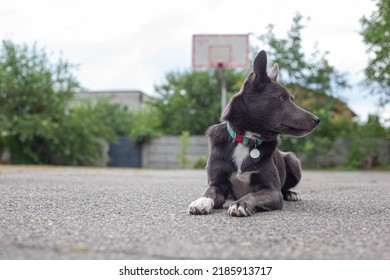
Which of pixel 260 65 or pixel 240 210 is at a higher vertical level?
pixel 260 65

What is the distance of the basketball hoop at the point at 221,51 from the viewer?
16328 millimetres

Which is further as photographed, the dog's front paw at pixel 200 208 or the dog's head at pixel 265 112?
the dog's head at pixel 265 112

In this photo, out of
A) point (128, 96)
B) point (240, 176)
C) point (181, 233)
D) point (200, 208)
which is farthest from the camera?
point (128, 96)

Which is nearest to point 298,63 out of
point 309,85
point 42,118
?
point 309,85

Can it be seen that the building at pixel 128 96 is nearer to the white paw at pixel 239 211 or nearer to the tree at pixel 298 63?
the tree at pixel 298 63

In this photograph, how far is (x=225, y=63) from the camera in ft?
54.1

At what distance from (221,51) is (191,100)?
21.9ft

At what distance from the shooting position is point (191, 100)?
2295cm

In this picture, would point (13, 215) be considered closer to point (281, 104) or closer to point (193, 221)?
point (193, 221)

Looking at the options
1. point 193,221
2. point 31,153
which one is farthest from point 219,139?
point 31,153

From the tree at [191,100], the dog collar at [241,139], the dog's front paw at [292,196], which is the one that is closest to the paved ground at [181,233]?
the dog collar at [241,139]

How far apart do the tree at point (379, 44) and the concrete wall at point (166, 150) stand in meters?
6.71

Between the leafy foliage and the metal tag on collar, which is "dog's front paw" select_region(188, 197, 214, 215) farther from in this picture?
the leafy foliage

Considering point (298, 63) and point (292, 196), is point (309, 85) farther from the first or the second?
point (292, 196)
